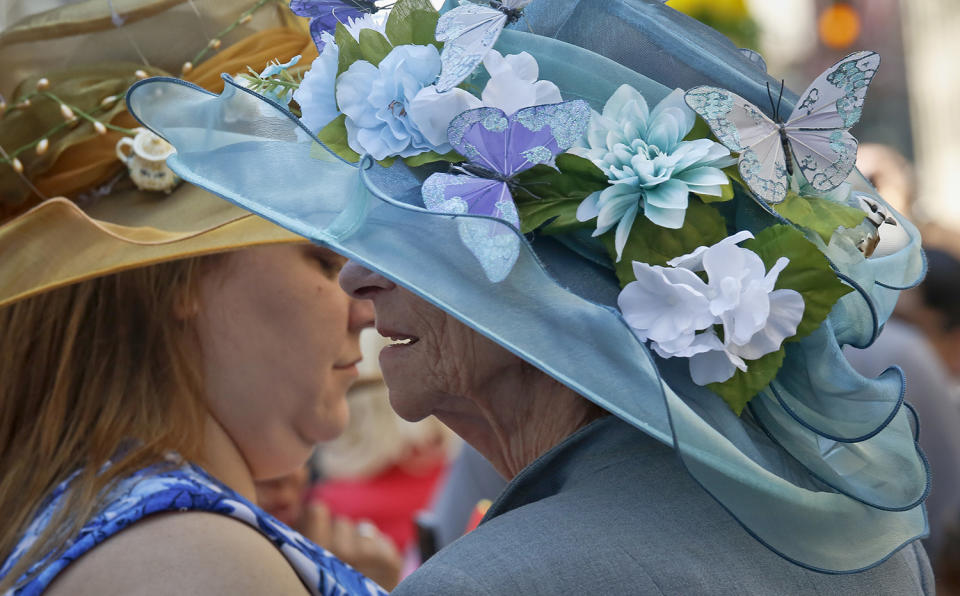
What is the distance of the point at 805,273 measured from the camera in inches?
46.9

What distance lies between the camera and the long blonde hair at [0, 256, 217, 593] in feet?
5.54

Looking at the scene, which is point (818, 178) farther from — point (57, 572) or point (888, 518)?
point (57, 572)

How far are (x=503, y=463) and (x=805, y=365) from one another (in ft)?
1.53

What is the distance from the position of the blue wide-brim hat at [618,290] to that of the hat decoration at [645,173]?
0.04 metres

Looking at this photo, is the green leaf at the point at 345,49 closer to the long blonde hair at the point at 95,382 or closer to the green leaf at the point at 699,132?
the green leaf at the point at 699,132

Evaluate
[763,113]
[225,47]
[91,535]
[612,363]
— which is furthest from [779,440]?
[225,47]

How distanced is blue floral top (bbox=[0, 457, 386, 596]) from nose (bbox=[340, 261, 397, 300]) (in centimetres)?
42

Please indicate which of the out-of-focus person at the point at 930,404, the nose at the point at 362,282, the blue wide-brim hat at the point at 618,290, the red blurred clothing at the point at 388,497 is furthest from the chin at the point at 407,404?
the red blurred clothing at the point at 388,497

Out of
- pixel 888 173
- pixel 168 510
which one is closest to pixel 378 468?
pixel 888 173

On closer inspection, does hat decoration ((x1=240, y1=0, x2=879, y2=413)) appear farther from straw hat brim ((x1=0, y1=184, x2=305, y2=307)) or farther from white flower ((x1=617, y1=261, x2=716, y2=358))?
straw hat brim ((x1=0, y1=184, x2=305, y2=307))

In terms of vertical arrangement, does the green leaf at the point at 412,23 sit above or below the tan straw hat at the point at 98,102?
above

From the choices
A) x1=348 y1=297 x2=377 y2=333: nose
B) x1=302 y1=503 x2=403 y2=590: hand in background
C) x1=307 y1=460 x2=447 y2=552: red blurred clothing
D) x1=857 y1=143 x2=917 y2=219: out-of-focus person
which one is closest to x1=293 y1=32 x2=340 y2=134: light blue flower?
x1=348 y1=297 x2=377 y2=333: nose

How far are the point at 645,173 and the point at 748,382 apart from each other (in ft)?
0.90

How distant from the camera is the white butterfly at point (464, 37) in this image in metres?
1.24
